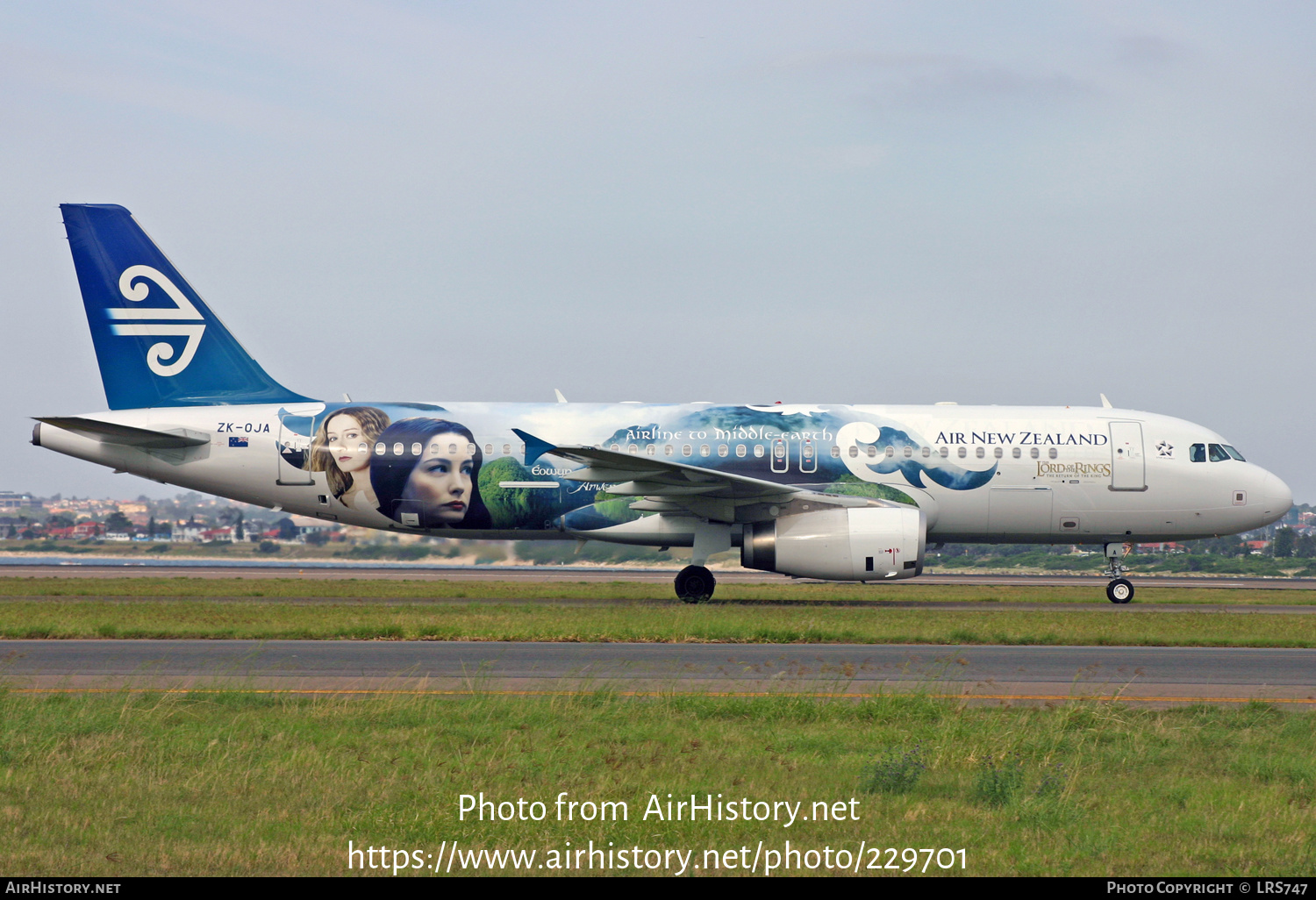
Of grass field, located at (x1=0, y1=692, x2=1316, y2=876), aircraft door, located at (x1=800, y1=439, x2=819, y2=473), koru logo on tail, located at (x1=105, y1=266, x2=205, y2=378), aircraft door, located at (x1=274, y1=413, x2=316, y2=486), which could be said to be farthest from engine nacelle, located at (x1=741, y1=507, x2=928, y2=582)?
koru logo on tail, located at (x1=105, y1=266, x2=205, y2=378)

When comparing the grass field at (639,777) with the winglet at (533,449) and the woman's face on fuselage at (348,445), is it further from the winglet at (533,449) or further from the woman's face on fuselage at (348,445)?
the woman's face on fuselage at (348,445)

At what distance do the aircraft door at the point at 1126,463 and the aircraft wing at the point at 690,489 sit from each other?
5895 millimetres

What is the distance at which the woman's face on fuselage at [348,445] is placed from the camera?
26.3 m

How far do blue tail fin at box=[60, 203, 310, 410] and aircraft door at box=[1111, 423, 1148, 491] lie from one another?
19209mm

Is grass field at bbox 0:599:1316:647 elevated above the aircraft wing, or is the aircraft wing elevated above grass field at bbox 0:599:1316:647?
the aircraft wing

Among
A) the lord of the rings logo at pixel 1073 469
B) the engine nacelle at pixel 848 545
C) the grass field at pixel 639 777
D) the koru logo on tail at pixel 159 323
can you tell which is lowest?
the grass field at pixel 639 777

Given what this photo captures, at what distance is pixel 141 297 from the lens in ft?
89.2

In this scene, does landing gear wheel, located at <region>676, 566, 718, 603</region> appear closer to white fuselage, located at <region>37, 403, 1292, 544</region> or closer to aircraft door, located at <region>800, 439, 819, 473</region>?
white fuselage, located at <region>37, 403, 1292, 544</region>

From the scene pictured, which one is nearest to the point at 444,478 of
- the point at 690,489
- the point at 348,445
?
the point at 348,445

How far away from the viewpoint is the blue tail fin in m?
27.0

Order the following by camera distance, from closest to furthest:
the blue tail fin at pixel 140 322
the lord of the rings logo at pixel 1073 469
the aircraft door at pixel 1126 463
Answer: the lord of the rings logo at pixel 1073 469 → the aircraft door at pixel 1126 463 → the blue tail fin at pixel 140 322

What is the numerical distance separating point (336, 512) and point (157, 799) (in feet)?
62.6

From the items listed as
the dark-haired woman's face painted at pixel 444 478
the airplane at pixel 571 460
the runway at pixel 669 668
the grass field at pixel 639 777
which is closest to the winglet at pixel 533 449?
the airplane at pixel 571 460
